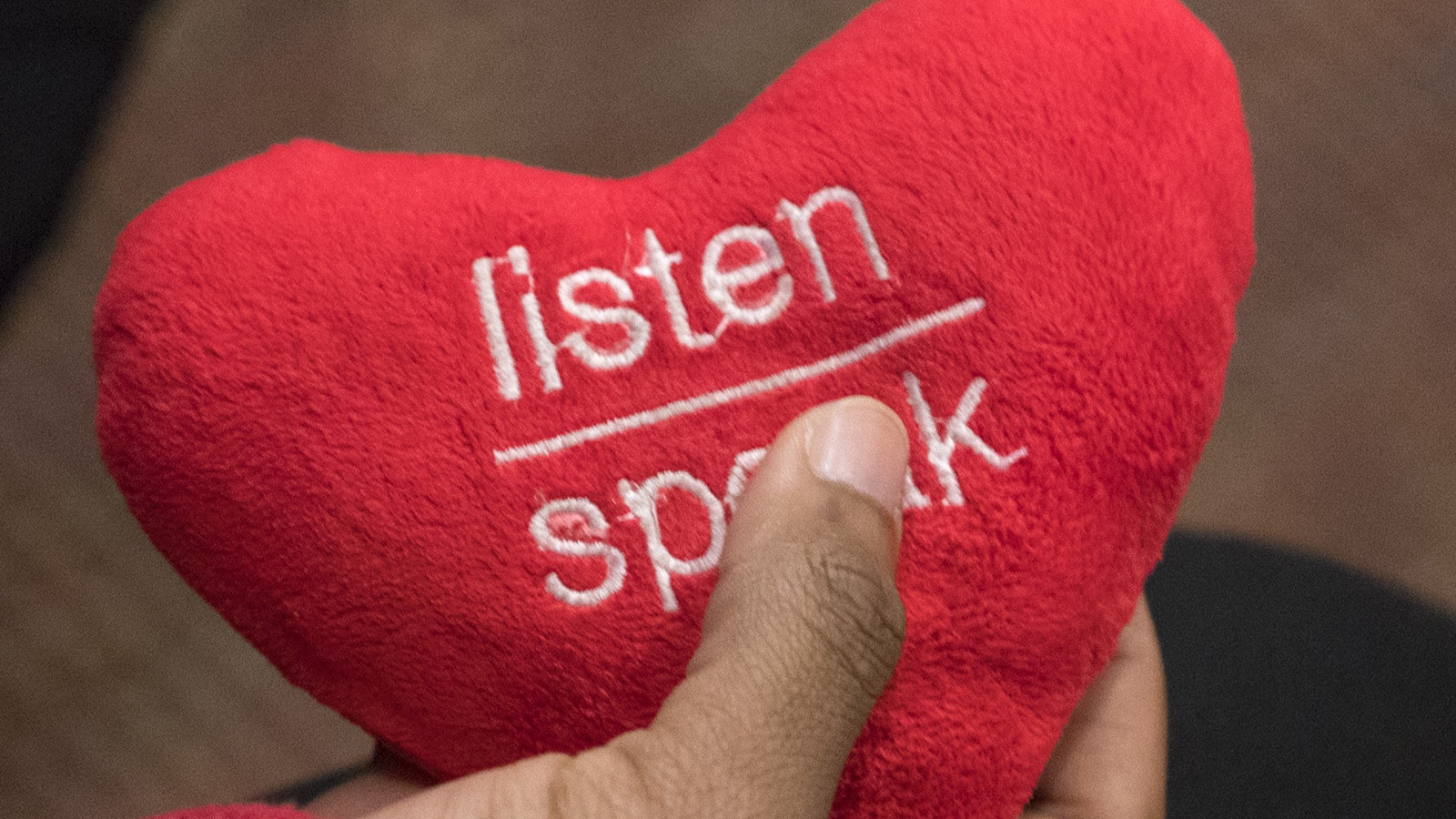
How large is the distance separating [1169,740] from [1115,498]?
371mm

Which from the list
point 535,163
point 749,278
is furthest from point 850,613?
point 535,163

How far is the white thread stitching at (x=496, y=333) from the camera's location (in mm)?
445

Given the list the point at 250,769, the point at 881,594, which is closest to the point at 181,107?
the point at 250,769

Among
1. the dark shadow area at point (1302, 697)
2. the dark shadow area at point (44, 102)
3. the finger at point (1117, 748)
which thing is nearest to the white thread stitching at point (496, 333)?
the finger at point (1117, 748)

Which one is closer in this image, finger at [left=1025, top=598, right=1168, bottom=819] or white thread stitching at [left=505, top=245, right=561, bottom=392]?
white thread stitching at [left=505, top=245, right=561, bottom=392]

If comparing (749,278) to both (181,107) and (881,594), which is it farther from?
(181,107)

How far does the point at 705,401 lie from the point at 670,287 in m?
0.05

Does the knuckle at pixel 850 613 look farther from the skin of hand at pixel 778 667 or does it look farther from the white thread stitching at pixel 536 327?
the white thread stitching at pixel 536 327

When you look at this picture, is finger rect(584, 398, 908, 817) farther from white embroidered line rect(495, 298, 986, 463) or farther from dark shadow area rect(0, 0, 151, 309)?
dark shadow area rect(0, 0, 151, 309)

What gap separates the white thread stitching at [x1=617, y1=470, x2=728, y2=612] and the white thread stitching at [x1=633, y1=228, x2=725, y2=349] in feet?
0.19

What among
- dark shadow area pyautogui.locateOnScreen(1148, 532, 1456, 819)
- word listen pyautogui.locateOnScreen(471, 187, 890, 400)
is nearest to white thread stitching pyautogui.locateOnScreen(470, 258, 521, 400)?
word listen pyautogui.locateOnScreen(471, 187, 890, 400)

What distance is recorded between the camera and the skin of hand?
384mm

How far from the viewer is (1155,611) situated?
77 centimetres

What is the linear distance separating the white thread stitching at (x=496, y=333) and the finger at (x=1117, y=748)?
392mm
